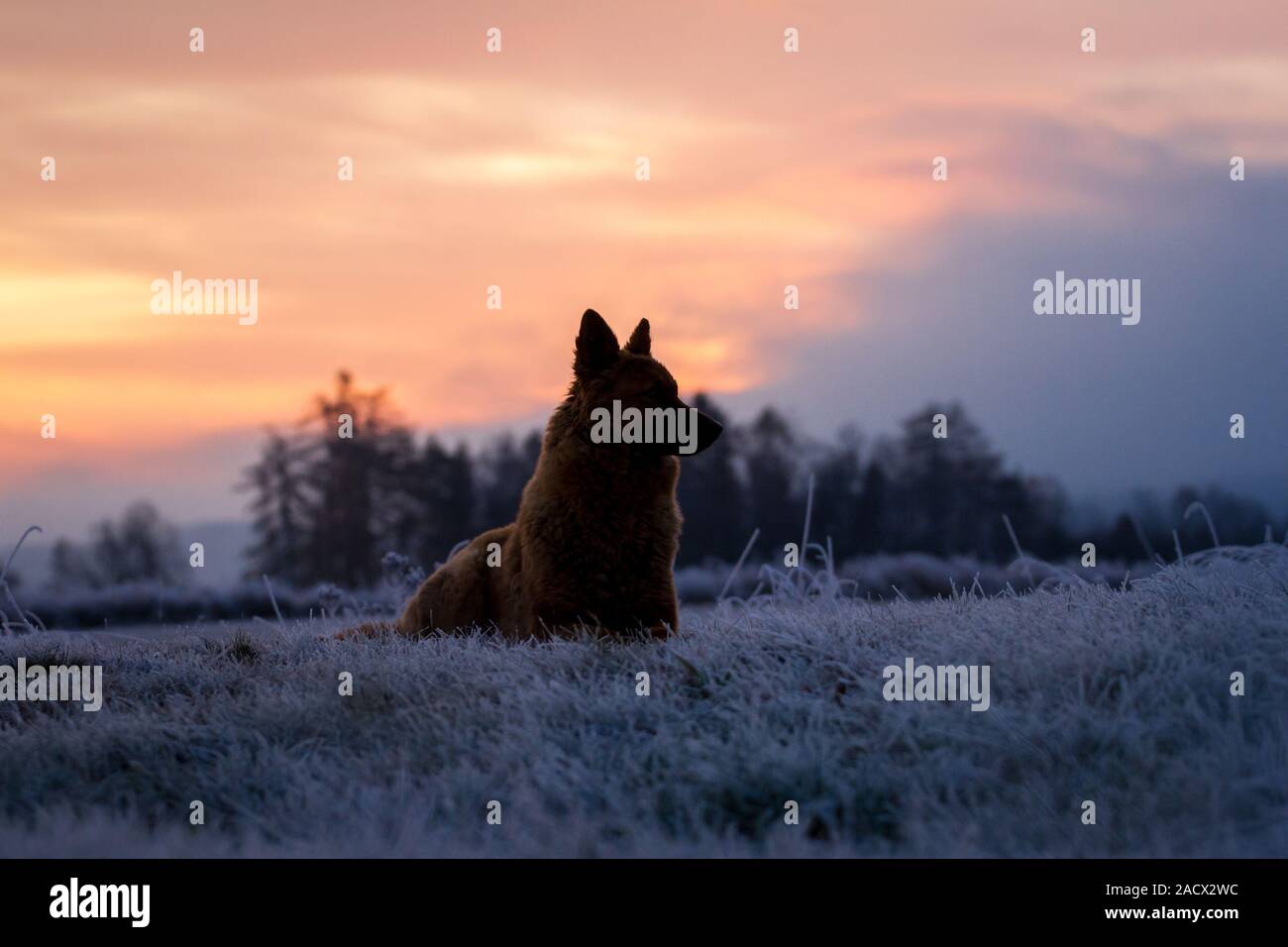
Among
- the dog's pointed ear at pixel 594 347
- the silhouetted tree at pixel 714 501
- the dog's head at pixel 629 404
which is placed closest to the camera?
the dog's head at pixel 629 404

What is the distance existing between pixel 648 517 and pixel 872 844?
134 inches

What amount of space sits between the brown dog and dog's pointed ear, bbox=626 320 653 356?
0.12 m

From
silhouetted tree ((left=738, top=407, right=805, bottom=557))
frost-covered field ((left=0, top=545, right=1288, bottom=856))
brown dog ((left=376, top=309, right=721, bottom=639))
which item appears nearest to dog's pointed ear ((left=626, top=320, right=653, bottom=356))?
brown dog ((left=376, top=309, right=721, bottom=639))

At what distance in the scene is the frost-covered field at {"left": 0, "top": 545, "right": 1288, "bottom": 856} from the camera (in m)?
4.34

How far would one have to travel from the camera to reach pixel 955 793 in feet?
14.7

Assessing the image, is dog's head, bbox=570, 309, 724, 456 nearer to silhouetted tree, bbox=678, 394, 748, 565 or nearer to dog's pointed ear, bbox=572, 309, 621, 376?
dog's pointed ear, bbox=572, 309, 621, 376

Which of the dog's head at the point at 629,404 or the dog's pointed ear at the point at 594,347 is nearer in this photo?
the dog's head at the point at 629,404

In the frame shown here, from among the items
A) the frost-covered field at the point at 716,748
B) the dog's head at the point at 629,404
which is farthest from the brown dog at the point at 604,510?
the frost-covered field at the point at 716,748

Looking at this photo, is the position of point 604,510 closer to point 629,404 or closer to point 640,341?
point 629,404

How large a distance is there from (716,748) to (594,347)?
3282 mm

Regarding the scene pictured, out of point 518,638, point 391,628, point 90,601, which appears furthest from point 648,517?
point 90,601

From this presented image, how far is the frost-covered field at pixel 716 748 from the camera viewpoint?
14.2 ft

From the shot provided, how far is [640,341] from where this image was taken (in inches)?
306

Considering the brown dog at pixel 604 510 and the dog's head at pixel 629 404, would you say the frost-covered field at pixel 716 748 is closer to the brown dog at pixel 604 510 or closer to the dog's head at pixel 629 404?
the brown dog at pixel 604 510
